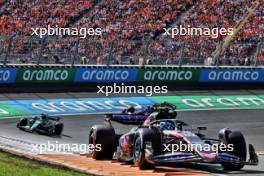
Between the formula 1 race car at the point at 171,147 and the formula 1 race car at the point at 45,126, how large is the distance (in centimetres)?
656

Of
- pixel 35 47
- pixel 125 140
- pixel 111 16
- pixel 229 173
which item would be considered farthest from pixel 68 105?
pixel 111 16

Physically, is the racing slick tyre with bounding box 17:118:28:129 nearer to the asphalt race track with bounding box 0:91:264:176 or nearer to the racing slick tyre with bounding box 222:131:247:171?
the asphalt race track with bounding box 0:91:264:176

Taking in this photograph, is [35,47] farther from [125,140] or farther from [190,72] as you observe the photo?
[125,140]

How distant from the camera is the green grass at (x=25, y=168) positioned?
9959 millimetres

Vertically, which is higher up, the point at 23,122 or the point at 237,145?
the point at 237,145

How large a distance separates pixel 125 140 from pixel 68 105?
44.2 feet

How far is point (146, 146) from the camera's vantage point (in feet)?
44.3

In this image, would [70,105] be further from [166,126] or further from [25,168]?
[25,168]

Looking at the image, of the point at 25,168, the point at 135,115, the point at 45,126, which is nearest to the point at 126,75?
the point at 135,115

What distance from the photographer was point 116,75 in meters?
31.7

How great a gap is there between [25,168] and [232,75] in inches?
942

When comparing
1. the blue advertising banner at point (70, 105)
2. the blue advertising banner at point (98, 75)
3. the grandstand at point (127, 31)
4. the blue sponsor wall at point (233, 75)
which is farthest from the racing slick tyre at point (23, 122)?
the blue sponsor wall at point (233, 75)

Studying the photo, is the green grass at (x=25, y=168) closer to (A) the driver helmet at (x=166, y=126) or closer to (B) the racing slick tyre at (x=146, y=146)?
(B) the racing slick tyre at (x=146, y=146)

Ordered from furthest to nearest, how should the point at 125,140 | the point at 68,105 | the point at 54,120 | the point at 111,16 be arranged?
the point at 111,16, the point at 68,105, the point at 54,120, the point at 125,140
